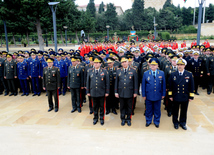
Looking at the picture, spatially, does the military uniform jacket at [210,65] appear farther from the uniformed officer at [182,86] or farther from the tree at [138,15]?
the tree at [138,15]

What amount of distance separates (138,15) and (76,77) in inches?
2223

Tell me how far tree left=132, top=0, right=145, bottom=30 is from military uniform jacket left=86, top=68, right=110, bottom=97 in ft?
181

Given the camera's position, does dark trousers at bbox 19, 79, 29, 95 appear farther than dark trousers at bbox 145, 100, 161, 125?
Yes

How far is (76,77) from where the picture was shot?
6.02 m

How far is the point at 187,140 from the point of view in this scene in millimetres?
4133

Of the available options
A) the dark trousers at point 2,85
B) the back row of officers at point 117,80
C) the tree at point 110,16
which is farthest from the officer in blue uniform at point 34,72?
the tree at point 110,16

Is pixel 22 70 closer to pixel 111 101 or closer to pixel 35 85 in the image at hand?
pixel 35 85

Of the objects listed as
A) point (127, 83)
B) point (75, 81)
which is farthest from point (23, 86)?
point (127, 83)

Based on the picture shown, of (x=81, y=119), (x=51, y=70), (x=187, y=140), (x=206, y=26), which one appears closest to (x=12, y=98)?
(x=51, y=70)

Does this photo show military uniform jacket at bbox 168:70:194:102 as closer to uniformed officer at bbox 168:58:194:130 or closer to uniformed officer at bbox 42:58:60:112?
uniformed officer at bbox 168:58:194:130

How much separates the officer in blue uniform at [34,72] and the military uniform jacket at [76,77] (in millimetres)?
2624

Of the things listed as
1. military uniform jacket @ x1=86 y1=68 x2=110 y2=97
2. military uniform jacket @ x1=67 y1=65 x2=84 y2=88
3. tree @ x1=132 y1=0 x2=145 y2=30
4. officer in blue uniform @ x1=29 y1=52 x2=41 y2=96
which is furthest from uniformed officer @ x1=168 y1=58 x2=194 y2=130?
tree @ x1=132 y1=0 x2=145 y2=30

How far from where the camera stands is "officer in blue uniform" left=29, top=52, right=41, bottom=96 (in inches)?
311

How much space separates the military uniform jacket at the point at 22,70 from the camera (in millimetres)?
7965
